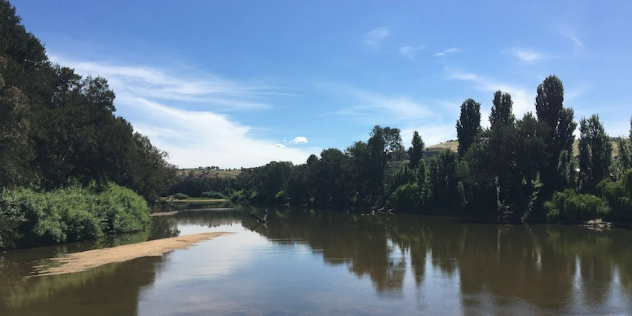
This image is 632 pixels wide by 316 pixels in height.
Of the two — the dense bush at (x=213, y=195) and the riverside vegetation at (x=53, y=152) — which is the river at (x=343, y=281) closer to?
the riverside vegetation at (x=53, y=152)

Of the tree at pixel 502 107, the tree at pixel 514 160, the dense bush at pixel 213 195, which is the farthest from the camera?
the dense bush at pixel 213 195

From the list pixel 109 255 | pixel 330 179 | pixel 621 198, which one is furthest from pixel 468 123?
pixel 109 255

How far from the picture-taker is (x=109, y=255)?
25.6 meters

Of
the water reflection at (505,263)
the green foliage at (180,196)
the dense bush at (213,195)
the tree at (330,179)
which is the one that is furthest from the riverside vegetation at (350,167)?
the dense bush at (213,195)

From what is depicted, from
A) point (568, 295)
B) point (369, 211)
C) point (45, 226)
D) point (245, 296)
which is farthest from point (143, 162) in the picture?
point (568, 295)

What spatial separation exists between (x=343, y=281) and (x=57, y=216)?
2218 centimetres

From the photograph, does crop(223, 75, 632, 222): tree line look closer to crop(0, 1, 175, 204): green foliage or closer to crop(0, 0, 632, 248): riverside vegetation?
crop(0, 0, 632, 248): riverside vegetation

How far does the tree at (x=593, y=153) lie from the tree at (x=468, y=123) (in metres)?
20.5

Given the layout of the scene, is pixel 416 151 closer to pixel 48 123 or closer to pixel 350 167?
pixel 350 167

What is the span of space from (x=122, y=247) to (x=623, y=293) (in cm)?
2785

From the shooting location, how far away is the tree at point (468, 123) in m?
68.1

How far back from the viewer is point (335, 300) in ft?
49.0

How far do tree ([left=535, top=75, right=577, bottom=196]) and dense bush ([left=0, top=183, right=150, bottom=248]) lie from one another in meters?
46.5

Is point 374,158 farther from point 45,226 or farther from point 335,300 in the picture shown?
point 335,300
